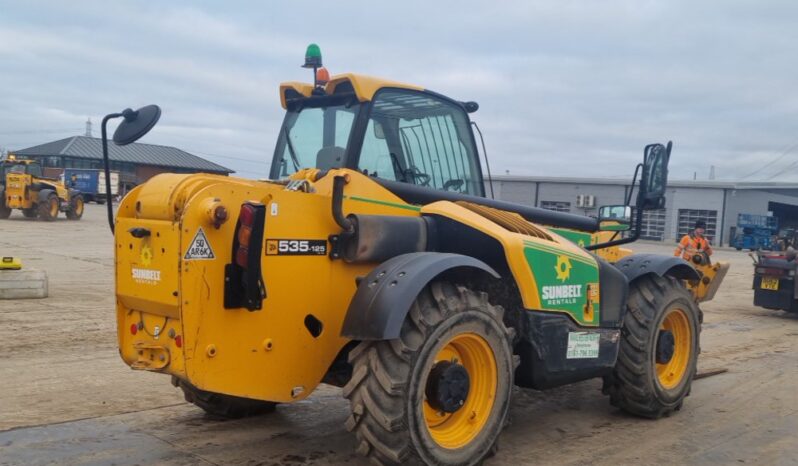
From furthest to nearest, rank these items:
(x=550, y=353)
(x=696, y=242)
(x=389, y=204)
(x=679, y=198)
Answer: (x=679, y=198) → (x=696, y=242) → (x=550, y=353) → (x=389, y=204)

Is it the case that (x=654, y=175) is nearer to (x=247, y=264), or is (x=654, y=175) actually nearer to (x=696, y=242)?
(x=247, y=264)

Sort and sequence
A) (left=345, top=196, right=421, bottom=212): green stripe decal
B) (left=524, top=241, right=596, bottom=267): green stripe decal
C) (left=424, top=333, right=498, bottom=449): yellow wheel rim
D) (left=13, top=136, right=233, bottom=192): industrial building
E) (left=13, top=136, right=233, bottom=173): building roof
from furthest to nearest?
(left=13, top=136, right=233, bottom=173): building roof, (left=13, top=136, right=233, bottom=192): industrial building, (left=524, top=241, right=596, bottom=267): green stripe decal, (left=345, top=196, right=421, bottom=212): green stripe decal, (left=424, top=333, right=498, bottom=449): yellow wheel rim

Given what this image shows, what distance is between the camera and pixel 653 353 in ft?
19.0

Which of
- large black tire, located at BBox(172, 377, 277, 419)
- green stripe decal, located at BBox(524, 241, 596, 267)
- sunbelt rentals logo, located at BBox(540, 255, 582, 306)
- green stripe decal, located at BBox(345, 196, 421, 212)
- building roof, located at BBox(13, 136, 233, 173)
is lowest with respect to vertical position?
large black tire, located at BBox(172, 377, 277, 419)

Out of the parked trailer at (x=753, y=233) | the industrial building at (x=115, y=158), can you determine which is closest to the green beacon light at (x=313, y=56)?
the parked trailer at (x=753, y=233)

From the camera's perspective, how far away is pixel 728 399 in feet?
21.6

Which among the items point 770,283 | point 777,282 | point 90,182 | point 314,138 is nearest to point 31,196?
point 90,182

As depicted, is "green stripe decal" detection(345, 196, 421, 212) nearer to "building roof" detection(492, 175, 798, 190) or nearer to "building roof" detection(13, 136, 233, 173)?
"building roof" detection(492, 175, 798, 190)

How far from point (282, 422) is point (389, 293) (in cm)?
195

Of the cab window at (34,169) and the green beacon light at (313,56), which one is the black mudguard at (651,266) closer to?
the green beacon light at (313,56)

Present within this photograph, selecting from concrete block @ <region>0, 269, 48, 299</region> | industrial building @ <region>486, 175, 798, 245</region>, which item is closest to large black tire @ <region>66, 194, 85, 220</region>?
concrete block @ <region>0, 269, 48, 299</region>

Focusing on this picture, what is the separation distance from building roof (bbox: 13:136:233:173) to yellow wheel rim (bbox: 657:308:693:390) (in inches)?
2285

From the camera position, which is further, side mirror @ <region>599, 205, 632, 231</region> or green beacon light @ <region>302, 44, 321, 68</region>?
side mirror @ <region>599, 205, 632, 231</region>

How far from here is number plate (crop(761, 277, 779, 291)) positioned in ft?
44.5
